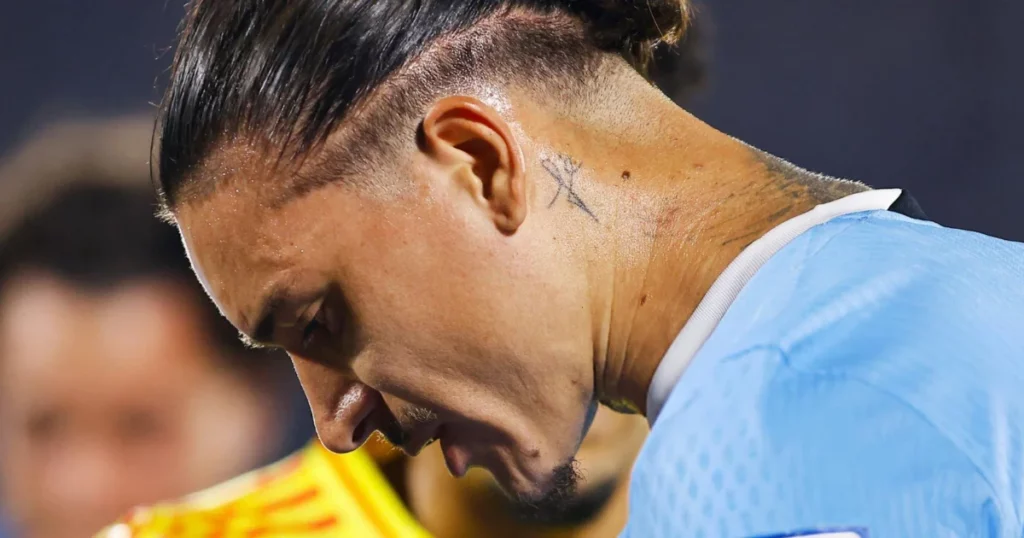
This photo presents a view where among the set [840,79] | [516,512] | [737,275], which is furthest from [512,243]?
[840,79]

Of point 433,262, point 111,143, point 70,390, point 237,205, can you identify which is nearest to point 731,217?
point 433,262

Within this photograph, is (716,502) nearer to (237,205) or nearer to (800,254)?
(800,254)

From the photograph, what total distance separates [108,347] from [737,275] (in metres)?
1.22

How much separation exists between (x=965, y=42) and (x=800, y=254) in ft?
4.39

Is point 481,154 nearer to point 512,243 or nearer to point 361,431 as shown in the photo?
point 512,243

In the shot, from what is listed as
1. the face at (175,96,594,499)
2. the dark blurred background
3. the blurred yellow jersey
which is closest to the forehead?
the face at (175,96,594,499)

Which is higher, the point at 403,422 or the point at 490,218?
the point at 490,218

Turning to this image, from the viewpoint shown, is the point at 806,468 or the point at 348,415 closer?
the point at 806,468

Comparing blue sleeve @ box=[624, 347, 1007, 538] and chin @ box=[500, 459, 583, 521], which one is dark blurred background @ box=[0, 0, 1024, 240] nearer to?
chin @ box=[500, 459, 583, 521]

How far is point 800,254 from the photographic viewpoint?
0.64 meters

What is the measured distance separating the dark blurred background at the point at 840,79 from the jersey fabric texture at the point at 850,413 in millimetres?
1209

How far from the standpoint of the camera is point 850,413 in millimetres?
538

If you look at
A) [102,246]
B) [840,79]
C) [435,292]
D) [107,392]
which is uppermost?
[840,79]

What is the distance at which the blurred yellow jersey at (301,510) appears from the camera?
49.8 inches
